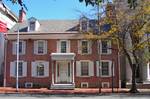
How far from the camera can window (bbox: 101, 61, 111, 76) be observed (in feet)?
139

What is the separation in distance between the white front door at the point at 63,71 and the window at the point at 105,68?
3.77 m

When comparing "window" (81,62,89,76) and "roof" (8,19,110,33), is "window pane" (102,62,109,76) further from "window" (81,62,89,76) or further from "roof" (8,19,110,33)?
"roof" (8,19,110,33)

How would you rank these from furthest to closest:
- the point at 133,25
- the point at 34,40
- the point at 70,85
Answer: the point at 34,40 < the point at 70,85 < the point at 133,25

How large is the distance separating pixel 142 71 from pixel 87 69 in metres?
6.15

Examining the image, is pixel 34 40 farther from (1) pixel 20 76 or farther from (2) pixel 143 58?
(2) pixel 143 58

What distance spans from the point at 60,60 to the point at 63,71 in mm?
1607

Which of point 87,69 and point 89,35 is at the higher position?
point 89,35

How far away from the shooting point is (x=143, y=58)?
34781 millimetres

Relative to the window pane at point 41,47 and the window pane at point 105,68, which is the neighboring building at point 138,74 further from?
the window pane at point 41,47

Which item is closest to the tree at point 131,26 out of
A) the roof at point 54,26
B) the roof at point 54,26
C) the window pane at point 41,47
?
the roof at point 54,26

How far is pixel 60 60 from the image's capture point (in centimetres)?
4206

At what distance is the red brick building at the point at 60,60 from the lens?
4209 cm

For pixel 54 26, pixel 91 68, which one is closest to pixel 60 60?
→ pixel 91 68

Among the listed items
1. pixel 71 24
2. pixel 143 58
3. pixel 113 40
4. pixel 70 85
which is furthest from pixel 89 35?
pixel 71 24
